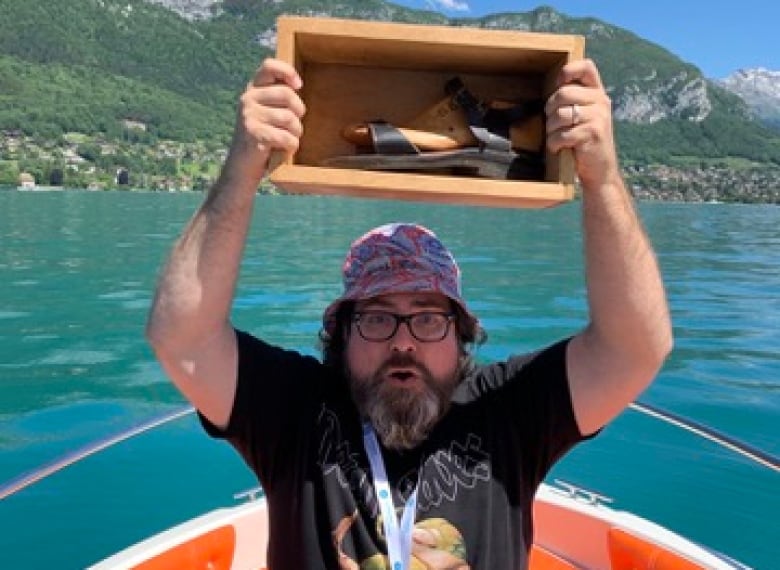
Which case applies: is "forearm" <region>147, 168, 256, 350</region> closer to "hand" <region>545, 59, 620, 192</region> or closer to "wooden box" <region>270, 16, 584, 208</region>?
"wooden box" <region>270, 16, 584, 208</region>

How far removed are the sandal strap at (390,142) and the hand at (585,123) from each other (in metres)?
0.32

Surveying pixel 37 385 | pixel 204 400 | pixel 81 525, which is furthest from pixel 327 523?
pixel 37 385

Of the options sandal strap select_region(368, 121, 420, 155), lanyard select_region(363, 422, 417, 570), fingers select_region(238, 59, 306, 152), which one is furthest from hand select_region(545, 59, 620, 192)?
lanyard select_region(363, 422, 417, 570)

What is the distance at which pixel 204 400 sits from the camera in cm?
190

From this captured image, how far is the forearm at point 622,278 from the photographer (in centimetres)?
176

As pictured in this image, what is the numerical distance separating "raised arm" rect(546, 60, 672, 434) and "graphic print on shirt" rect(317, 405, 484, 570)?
11.7 inches

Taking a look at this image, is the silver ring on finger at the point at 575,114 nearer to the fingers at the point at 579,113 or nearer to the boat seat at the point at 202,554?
the fingers at the point at 579,113

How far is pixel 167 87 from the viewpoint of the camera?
156 m

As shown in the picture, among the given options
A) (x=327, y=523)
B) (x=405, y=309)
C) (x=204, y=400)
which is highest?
(x=405, y=309)

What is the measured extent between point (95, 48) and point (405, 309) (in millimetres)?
167224

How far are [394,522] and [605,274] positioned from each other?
713 millimetres

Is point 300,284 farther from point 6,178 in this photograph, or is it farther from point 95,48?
point 95,48

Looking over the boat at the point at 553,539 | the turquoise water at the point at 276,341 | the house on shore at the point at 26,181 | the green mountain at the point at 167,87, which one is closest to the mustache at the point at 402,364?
the boat at the point at 553,539

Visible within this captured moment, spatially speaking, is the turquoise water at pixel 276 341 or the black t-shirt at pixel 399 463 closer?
the black t-shirt at pixel 399 463
